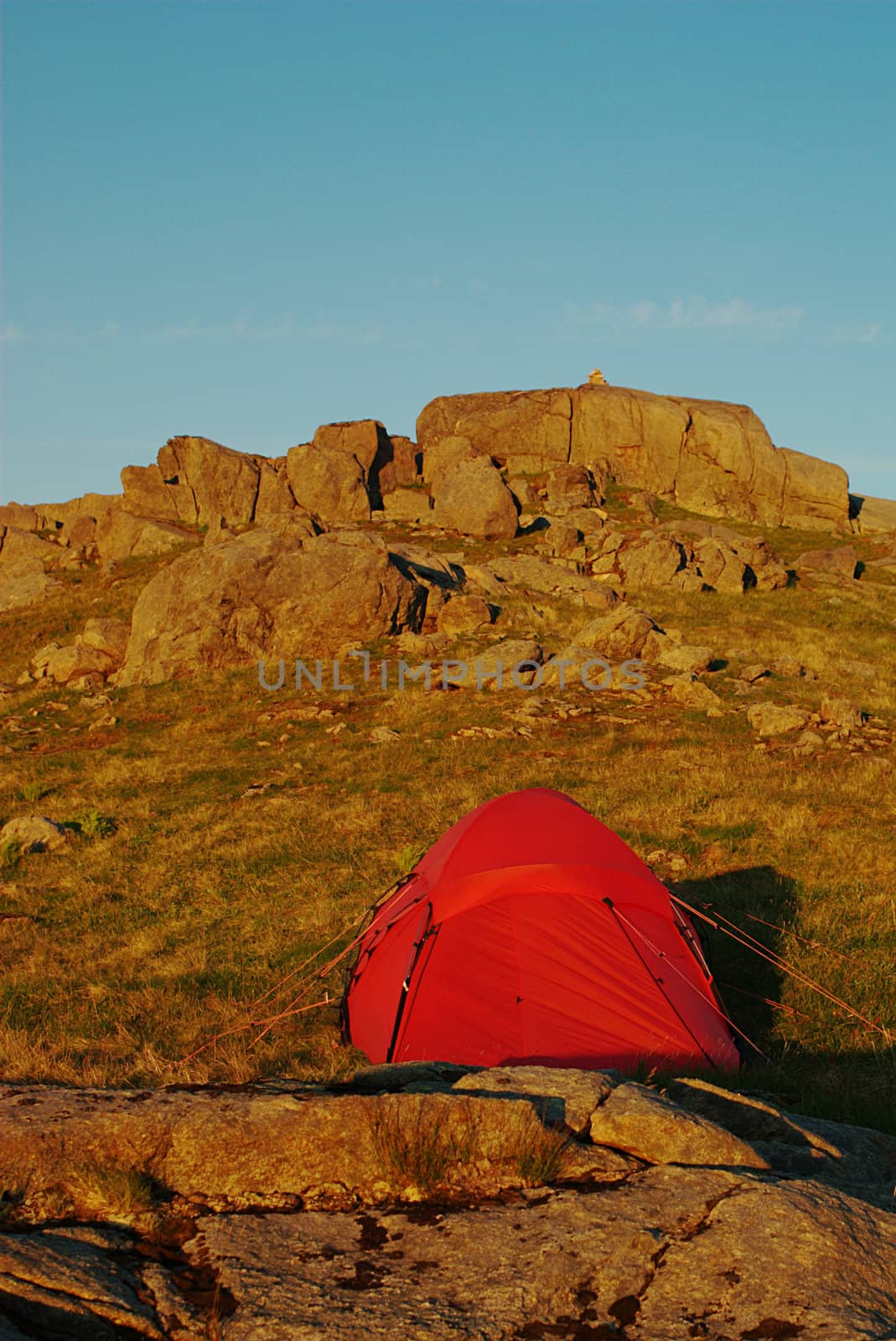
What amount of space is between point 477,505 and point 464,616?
51.1 feet

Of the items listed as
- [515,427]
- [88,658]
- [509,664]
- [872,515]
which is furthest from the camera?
[515,427]

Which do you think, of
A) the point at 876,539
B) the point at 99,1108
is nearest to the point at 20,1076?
the point at 99,1108

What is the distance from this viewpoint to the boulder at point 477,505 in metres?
44.6

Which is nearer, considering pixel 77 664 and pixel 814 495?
pixel 77 664

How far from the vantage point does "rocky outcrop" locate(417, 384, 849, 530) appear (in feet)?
173

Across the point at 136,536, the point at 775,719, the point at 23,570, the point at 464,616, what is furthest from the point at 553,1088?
the point at 23,570

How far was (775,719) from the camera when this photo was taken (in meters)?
21.2

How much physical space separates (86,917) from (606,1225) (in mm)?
10883

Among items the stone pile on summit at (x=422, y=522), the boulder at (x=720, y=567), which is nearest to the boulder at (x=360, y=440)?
the stone pile on summit at (x=422, y=522)

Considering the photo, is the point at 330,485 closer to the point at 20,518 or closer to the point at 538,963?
the point at 20,518

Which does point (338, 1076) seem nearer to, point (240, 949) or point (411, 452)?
point (240, 949)

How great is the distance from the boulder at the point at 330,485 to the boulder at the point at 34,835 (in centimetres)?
3474

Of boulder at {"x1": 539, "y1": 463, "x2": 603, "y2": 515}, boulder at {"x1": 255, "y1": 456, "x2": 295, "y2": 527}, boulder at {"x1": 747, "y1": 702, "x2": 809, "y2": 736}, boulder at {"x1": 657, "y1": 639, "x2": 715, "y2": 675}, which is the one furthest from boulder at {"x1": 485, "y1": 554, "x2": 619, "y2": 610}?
boulder at {"x1": 255, "y1": 456, "x2": 295, "y2": 527}

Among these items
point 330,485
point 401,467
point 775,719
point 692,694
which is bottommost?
point 775,719
